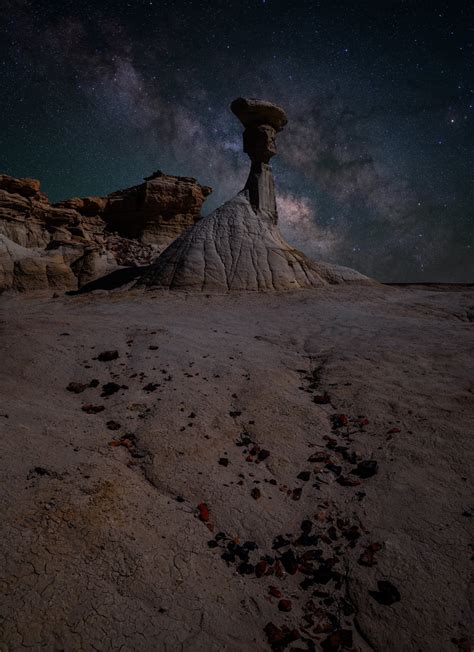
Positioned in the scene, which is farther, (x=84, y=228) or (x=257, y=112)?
(x=84, y=228)

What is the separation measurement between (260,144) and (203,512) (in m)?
15.6

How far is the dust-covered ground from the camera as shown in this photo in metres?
1.48

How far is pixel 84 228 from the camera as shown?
25.0m

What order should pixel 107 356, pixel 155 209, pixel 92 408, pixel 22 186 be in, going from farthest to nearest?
pixel 155 209, pixel 22 186, pixel 107 356, pixel 92 408

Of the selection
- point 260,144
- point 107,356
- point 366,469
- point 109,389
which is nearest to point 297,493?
point 366,469

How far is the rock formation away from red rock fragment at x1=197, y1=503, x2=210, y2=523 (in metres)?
13.6

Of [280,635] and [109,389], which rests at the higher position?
[109,389]

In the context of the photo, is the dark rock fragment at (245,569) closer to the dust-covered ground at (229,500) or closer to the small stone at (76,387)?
the dust-covered ground at (229,500)

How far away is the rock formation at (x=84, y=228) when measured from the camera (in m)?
13.5

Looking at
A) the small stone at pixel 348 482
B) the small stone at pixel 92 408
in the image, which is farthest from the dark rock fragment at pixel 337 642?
the small stone at pixel 92 408

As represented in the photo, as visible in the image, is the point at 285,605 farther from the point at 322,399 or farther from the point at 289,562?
the point at 322,399

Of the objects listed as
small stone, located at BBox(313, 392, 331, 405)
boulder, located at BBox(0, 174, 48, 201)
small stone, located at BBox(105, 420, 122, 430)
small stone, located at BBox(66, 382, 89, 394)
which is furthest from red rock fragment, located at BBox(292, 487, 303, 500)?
boulder, located at BBox(0, 174, 48, 201)

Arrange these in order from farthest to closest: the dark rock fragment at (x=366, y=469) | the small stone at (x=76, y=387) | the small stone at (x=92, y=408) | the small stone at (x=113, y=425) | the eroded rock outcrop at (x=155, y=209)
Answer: the eroded rock outcrop at (x=155, y=209)
the small stone at (x=76, y=387)
the small stone at (x=92, y=408)
the small stone at (x=113, y=425)
the dark rock fragment at (x=366, y=469)

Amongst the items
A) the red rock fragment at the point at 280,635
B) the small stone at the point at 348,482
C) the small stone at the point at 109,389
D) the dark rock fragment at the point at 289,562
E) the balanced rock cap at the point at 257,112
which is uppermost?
the balanced rock cap at the point at 257,112
